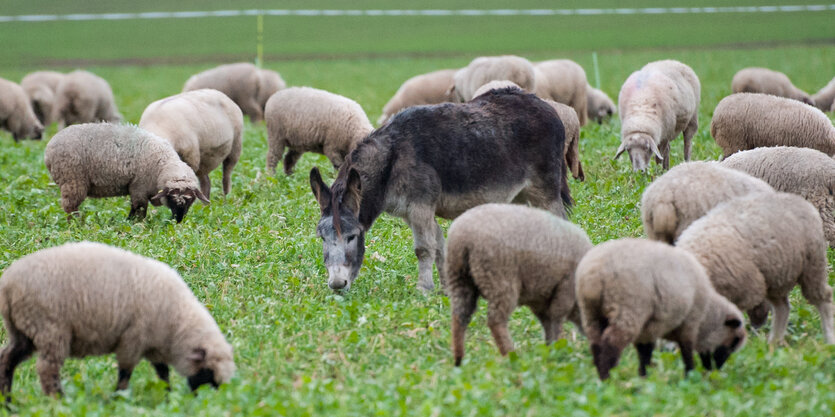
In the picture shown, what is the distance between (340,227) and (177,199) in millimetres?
3040

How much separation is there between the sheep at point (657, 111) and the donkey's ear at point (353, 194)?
453cm

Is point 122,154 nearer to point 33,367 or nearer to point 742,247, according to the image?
point 33,367

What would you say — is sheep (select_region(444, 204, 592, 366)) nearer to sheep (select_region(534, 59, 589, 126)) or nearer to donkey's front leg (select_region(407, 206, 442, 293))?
donkey's front leg (select_region(407, 206, 442, 293))

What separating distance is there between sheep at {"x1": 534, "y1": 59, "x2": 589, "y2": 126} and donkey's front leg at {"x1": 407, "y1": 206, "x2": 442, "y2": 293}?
8.19m

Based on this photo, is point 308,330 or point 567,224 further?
point 308,330

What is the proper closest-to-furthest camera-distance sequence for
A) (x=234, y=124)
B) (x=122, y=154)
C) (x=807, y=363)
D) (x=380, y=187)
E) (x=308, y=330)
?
(x=807, y=363) < (x=308, y=330) < (x=380, y=187) < (x=122, y=154) < (x=234, y=124)

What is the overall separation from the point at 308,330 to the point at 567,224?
1982 mm

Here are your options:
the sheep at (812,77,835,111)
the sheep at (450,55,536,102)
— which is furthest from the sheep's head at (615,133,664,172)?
the sheep at (812,77,835,111)

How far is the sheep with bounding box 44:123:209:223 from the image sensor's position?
32.8 ft

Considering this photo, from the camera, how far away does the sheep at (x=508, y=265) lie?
19.2ft

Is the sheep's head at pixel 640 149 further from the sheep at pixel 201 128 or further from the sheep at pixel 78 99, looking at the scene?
the sheep at pixel 78 99

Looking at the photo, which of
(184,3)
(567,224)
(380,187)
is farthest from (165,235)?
(184,3)

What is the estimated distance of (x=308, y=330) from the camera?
22.7 feet

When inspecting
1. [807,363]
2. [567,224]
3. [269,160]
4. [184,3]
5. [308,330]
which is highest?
[567,224]
